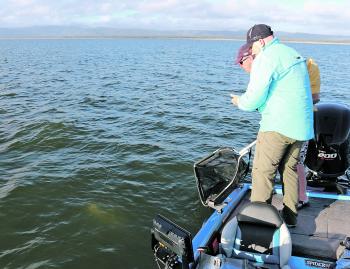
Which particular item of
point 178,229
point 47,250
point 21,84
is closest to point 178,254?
point 178,229

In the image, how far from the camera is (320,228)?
536 centimetres

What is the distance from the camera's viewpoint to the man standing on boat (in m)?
4.34

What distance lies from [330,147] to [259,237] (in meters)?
2.51

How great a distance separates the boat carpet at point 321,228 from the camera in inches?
189

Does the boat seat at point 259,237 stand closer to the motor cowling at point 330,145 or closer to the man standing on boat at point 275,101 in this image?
the man standing on boat at point 275,101

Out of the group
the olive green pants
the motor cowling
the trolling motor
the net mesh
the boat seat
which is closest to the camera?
the trolling motor

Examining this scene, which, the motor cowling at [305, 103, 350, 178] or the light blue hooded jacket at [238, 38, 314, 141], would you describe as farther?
the motor cowling at [305, 103, 350, 178]

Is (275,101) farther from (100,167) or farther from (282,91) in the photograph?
(100,167)

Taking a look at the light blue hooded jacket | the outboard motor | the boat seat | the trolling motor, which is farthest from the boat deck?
the trolling motor

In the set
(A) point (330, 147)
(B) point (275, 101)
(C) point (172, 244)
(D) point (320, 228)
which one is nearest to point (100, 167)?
(A) point (330, 147)

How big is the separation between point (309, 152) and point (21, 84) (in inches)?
753

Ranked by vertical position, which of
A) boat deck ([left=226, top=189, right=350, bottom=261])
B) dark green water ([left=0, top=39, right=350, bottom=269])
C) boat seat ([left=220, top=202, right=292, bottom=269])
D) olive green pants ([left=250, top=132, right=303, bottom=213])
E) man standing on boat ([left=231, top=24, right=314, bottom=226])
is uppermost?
man standing on boat ([left=231, top=24, right=314, bottom=226])

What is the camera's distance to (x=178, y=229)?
3514mm

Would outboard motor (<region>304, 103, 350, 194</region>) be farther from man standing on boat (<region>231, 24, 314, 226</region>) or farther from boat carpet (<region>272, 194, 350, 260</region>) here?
man standing on boat (<region>231, 24, 314, 226</region>)
